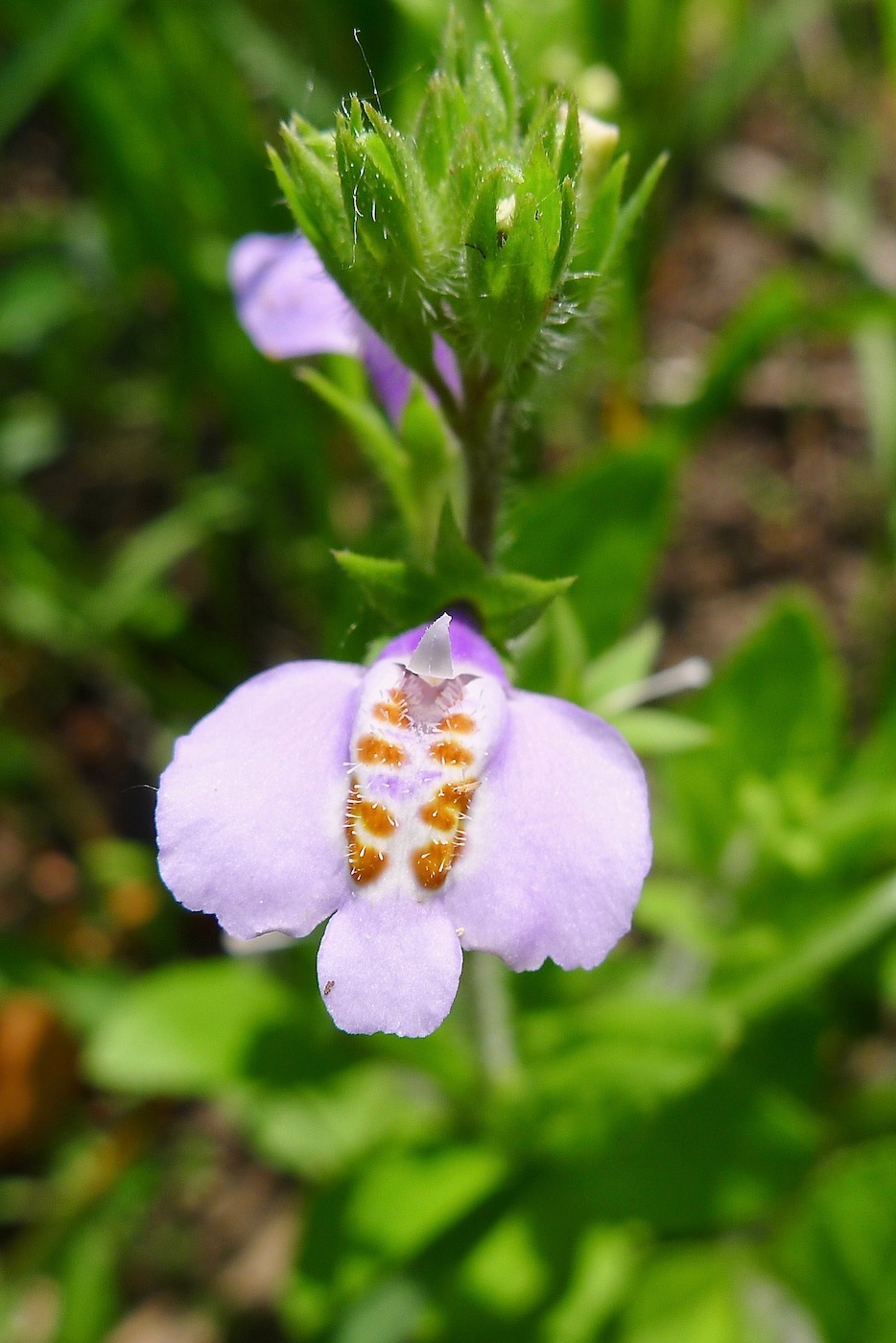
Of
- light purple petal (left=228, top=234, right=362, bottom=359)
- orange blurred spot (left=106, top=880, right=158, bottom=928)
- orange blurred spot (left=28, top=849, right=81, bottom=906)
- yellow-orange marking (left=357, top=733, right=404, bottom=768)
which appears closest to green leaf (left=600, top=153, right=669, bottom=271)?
light purple petal (left=228, top=234, right=362, bottom=359)

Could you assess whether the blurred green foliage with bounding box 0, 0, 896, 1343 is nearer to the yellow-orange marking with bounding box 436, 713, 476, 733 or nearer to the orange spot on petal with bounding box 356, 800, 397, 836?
the yellow-orange marking with bounding box 436, 713, 476, 733

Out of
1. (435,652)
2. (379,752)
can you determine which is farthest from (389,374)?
(379,752)

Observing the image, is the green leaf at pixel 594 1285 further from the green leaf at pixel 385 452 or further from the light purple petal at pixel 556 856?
the green leaf at pixel 385 452

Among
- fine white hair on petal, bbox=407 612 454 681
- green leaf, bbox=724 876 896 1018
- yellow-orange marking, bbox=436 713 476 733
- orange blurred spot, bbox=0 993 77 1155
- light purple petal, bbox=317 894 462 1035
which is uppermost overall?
fine white hair on petal, bbox=407 612 454 681

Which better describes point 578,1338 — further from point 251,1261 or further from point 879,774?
point 879,774

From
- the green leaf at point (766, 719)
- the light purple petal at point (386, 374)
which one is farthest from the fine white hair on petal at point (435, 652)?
the green leaf at point (766, 719)

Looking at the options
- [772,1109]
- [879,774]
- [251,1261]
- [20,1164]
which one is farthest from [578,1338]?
[20,1164]
